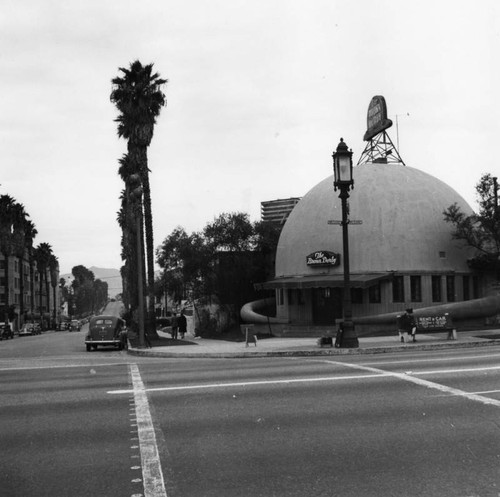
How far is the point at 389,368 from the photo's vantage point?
585 inches

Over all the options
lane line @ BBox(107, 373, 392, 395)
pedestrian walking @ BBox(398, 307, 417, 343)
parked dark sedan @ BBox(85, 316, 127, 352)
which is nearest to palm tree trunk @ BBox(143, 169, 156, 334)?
parked dark sedan @ BBox(85, 316, 127, 352)

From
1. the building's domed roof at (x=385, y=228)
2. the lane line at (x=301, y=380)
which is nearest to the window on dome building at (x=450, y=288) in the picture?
the building's domed roof at (x=385, y=228)

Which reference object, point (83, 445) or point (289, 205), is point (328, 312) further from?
point (289, 205)

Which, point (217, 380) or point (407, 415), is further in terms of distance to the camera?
point (217, 380)

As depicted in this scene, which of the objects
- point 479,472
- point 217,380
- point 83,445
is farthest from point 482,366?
point 83,445

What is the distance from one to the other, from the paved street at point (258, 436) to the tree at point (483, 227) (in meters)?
24.3

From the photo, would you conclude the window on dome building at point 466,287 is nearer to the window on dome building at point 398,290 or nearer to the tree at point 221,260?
the window on dome building at point 398,290

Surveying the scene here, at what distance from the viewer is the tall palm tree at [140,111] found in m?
38.9

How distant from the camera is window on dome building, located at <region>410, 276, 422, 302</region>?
Result: 3984 centimetres

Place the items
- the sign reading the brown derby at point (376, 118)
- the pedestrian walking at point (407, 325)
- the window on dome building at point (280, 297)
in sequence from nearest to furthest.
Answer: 1. the pedestrian walking at point (407, 325)
2. the window on dome building at point (280, 297)
3. the sign reading the brown derby at point (376, 118)

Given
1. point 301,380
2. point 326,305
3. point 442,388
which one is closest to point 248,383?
point 301,380

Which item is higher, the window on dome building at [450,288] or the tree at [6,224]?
the tree at [6,224]

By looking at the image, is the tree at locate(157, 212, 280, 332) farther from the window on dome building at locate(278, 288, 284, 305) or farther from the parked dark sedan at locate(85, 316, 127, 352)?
the parked dark sedan at locate(85, 316, 127, 352)

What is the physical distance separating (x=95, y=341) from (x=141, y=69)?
1578 centimetres
